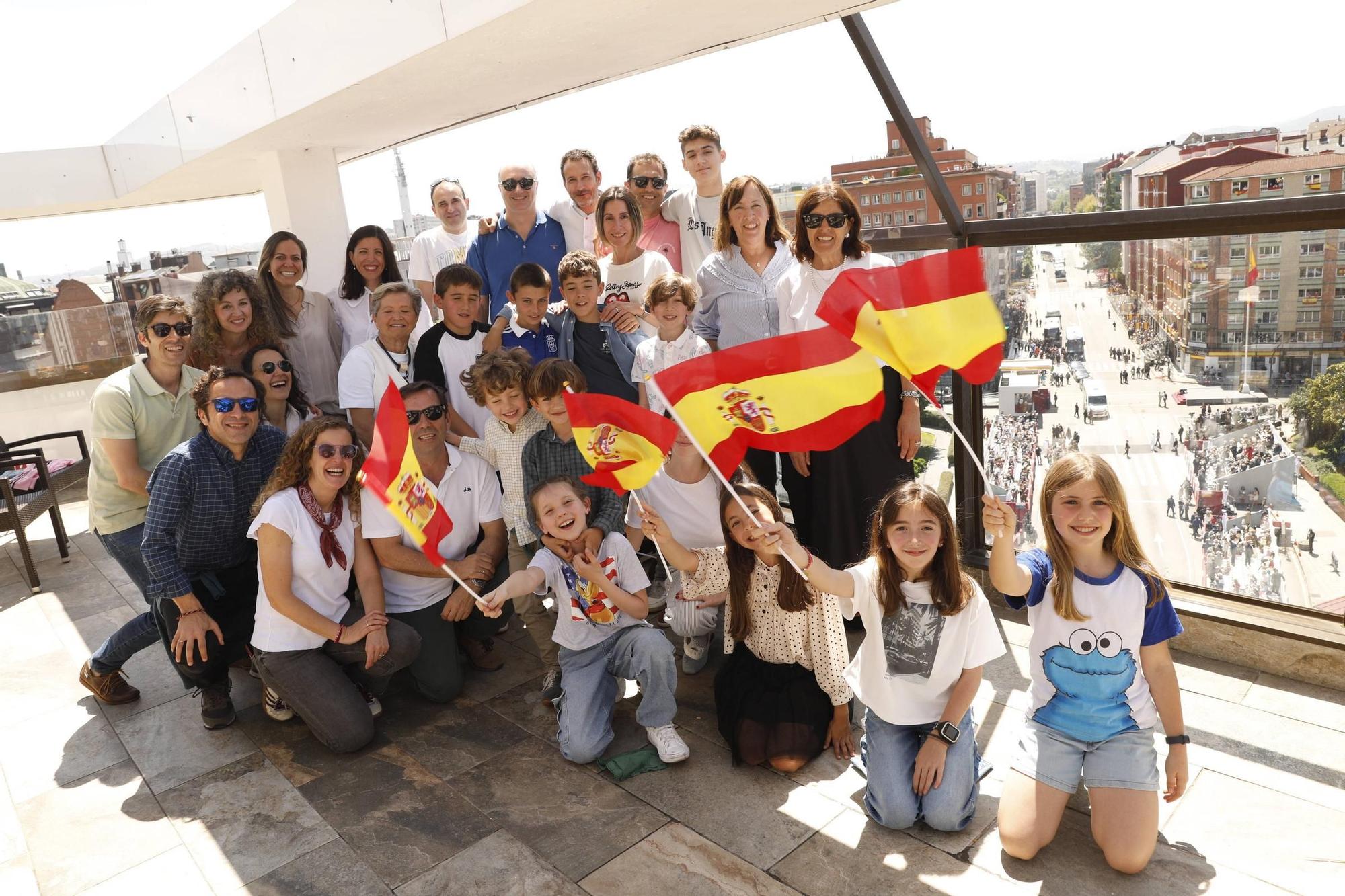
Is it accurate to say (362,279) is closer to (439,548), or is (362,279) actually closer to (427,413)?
(427,413)

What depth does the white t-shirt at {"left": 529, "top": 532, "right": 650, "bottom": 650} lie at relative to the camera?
353 cm

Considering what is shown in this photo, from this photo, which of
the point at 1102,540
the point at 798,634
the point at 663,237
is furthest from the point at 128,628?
the point at 1102,540

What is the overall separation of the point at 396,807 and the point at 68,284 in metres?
8.89

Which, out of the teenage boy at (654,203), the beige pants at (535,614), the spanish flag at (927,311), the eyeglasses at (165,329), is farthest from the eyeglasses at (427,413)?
the spanish flag at (927,311)

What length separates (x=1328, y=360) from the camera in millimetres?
3277

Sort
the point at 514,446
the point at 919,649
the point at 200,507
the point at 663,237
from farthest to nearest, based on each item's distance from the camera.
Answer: the point at 663,237 → the point at 514,446 → the point at 200,507 → the point at 919,649

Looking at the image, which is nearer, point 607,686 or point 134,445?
point 607,686

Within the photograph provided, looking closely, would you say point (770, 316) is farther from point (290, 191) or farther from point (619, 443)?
point (290, 191)

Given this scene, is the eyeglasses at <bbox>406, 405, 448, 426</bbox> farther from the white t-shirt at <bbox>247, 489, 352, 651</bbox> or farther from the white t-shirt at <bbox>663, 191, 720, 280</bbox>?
the white t-shirt at <bbox>663, 191, 720, 280</bbox>

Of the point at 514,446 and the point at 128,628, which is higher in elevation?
the point at 514,446

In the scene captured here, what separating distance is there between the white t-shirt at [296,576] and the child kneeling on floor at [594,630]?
0.72m

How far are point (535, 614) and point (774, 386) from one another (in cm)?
176

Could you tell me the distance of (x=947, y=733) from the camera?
285 cm

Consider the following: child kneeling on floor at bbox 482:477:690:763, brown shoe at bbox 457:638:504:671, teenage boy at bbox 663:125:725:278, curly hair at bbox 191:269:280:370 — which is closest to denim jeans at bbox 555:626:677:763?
child kneeling on floor at bbox 482:477:690:763
